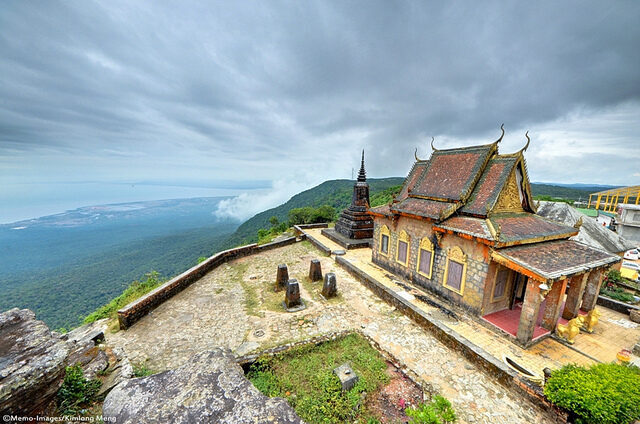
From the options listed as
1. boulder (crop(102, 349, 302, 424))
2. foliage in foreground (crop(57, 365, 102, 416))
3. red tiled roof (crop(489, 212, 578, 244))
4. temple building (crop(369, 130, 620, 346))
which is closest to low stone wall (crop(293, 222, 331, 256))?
temple building (crop(369, 130, 620, 346))

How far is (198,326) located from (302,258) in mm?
8757

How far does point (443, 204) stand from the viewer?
39.7 feet

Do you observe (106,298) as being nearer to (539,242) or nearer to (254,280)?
(254,280)

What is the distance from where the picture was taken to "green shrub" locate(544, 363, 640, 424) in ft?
15.7

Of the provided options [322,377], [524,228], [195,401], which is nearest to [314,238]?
[524,228]

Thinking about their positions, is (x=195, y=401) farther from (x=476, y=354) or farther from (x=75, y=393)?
(x=476, y=354)

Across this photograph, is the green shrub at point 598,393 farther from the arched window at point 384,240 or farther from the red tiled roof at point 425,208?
the arched window at point 384,240

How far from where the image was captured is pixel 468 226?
10016 millimetres

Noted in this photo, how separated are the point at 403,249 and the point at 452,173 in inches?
185

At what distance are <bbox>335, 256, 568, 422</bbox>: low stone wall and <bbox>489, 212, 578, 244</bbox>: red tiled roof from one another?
→ 380 centimetres

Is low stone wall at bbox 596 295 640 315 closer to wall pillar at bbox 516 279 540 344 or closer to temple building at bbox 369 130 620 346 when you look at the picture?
temple building at bbox 369 130 620 346

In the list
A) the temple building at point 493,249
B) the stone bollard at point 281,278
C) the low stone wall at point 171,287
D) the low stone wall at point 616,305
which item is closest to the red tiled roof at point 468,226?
the temple building at point 493,249

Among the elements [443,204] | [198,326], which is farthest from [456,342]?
[198,326]

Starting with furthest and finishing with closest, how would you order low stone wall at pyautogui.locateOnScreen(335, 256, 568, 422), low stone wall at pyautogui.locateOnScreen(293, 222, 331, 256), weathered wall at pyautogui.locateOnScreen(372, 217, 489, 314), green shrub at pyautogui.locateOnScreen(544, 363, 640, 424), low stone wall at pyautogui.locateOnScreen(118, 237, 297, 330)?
low stone wall at pyautogui.locateOnScreen(293, 222, 331, 256) < weathered wall at pyautogui.locateOnScreen(372, 217, 489, 314) < low stone wall at pyautogui.locateOnScreen(118, 237, 297, 330) < low stone wall at pyautogui.locateOnScreen(335, 256, 568, 422) < green shrub at pyautogui.locateOnScreen(544, 363, 640, 424)
